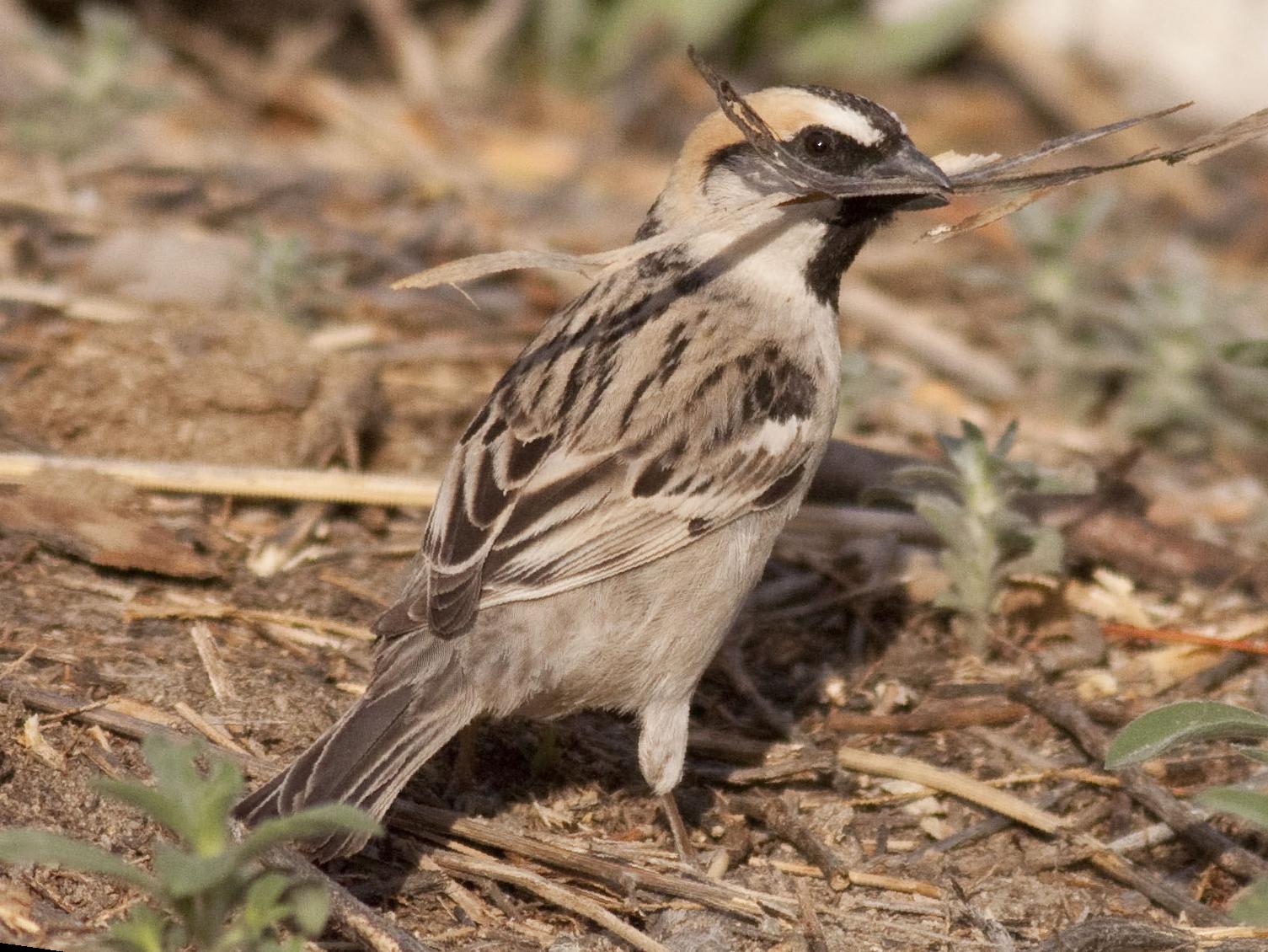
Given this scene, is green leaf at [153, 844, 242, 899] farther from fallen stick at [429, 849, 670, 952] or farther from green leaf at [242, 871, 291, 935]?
fallen stick at [429, 849, 670, 952]

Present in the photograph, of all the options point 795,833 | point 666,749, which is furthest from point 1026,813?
point 666,749

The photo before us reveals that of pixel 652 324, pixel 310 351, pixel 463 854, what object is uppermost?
pixel 652 324

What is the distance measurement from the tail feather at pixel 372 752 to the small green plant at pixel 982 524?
1.84 metres

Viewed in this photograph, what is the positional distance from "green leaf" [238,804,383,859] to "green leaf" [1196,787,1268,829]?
1838mm

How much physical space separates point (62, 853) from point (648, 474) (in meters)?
2.14

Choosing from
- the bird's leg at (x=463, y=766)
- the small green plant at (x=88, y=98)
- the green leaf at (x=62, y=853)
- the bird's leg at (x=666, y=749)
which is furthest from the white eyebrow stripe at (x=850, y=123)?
the small green plant at (x=88, y=98)

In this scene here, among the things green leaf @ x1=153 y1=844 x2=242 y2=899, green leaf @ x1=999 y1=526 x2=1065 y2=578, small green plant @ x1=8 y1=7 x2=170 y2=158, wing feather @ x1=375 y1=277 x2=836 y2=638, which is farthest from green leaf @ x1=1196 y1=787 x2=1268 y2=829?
small green plant @ x1=8 y1=7 x2=170 y2=158

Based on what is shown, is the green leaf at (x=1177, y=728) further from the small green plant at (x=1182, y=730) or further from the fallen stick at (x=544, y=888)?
the fallen stick at (x=544, y=888)

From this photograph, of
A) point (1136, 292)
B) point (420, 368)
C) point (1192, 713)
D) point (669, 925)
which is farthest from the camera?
point (1136, 292)

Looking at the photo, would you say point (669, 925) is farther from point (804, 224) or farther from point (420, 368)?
point (420, 368)

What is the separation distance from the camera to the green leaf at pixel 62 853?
10.8 ft

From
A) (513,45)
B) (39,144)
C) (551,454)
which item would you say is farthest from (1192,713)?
(513,45)

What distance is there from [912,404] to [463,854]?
3945 millimetres

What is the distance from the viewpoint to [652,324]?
5273 mm
